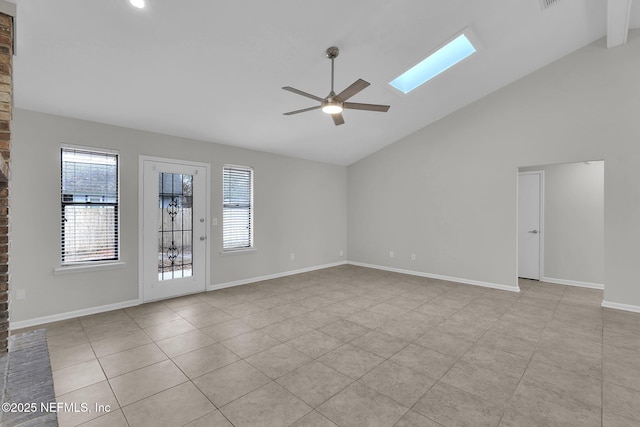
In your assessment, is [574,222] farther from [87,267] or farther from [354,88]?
[87,267]

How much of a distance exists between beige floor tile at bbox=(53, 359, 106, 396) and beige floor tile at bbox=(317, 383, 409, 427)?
192 cm

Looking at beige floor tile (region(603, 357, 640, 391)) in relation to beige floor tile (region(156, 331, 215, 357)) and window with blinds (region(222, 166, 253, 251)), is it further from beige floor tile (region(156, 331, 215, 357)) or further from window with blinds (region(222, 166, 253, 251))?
window with blinds (region(222, 166, 253, 251))

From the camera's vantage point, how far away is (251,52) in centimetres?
303

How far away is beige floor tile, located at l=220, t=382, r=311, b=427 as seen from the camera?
192cm

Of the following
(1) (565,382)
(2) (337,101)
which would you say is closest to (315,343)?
(1) (565,382)

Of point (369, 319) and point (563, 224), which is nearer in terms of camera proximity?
point (369, 319)

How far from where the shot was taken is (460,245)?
552 centimetres

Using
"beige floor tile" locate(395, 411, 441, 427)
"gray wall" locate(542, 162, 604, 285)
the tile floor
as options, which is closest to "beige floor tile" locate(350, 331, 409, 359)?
the tile floor

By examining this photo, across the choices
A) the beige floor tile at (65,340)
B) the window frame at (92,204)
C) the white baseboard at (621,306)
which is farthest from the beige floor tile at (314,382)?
the white baseboard at (621,306)

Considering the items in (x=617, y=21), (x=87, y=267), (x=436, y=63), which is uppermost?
(x=617, y=21)

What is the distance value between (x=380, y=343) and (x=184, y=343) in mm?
2084

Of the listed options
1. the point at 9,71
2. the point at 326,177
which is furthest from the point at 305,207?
the point at 9,71

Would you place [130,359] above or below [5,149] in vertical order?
below

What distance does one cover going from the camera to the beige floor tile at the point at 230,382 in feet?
7.12
